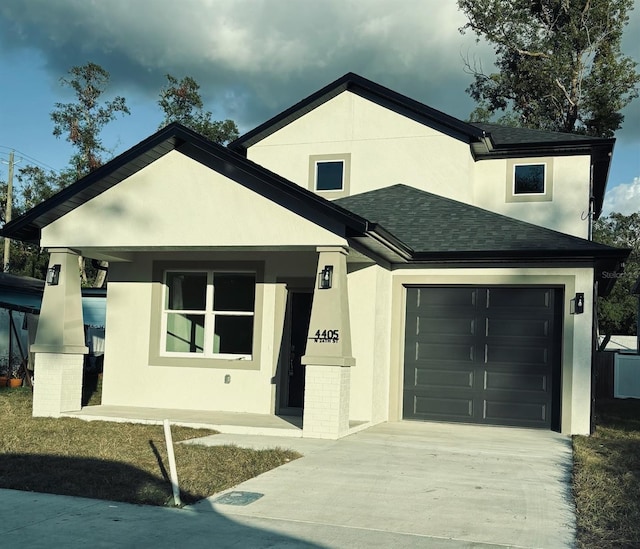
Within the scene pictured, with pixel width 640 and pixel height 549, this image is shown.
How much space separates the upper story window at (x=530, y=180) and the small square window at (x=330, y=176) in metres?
3.98

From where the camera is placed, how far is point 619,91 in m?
31.9

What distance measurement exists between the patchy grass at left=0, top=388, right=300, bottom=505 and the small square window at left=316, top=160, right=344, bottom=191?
26.6 ft

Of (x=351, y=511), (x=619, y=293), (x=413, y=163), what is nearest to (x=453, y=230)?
(x=413, y=163)

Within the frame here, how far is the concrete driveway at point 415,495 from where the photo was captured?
20.2ft

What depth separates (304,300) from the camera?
553 inches

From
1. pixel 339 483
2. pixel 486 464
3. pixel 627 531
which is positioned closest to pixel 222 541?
pixel 339 483

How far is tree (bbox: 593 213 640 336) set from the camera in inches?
1860

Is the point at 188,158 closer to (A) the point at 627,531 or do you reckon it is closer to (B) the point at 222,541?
(B) the point at 222,541

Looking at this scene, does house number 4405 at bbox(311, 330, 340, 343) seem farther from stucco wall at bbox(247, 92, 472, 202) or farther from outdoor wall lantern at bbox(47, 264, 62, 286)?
stucco wall at bbox(247, 92, 472, 202)

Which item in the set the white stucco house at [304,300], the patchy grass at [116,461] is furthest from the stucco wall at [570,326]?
the patchy grass at [116,461]

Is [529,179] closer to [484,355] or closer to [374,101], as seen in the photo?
[374,101]

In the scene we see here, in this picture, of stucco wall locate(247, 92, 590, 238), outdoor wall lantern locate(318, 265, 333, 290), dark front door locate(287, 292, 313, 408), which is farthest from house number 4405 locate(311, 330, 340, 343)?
stucco wall locate(247, 92, 590, 238)

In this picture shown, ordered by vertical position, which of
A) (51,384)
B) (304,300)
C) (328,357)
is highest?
(304,300)

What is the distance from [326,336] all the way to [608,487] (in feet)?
15.4
